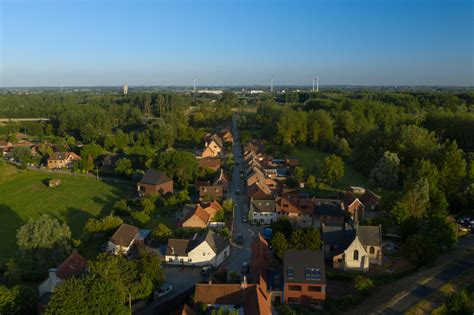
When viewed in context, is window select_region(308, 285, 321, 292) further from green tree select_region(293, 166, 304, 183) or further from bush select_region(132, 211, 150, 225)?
green tree select_region(293, 166, 304, 183)

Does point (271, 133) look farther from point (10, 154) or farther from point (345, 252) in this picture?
point (345, 252)

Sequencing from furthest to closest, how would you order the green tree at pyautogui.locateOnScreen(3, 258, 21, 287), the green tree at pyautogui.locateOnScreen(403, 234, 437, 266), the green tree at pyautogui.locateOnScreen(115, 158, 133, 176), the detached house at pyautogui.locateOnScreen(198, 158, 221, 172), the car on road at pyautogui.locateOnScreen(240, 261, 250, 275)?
1. the detached house at pyautogui.locateOnScreen(198, 158, 221, 172)
2. the green tree at pyautogui.locateOnScreen(115, 158, 133, 176)
3. the car on road at pyautogui.locateOnScreen(240, 261, 250, 275)
4. the green tree at pyautogui.locateOnScreen(403, 234, 437, 266)
5. the green tree at pyautogui.locateOnScreen(3, 258, 21, 287)

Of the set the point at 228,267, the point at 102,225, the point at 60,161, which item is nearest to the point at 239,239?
the point at 228,267

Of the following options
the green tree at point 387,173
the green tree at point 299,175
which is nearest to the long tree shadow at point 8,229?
the green tree at point 299,175

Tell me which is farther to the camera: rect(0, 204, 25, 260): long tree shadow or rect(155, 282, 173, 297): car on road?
rect(0, 204, 25, 260): long tree shadow

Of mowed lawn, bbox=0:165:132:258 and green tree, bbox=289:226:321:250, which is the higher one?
green tree, bbox=289:226:321:250

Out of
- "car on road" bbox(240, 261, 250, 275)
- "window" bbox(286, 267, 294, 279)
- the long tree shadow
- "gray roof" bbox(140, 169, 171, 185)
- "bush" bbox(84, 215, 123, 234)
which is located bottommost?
the long tree shadow

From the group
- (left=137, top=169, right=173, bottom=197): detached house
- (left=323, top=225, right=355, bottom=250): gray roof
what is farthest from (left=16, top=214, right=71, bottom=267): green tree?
(left=323, top=225, right=355, bottom=250): gray roof

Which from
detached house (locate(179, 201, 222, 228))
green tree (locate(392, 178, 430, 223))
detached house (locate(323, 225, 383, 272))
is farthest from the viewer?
detached house (locate(179, 201, 222, 228))
